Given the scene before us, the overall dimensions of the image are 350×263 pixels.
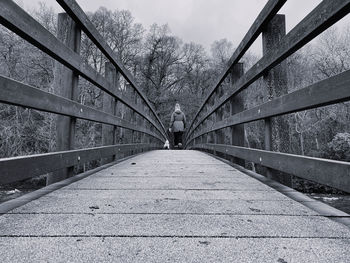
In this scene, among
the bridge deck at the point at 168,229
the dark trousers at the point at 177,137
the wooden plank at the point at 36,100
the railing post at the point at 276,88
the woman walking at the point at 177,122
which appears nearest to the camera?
the bridge deck at the point at 168,229

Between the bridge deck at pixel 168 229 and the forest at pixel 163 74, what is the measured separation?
0.92 m

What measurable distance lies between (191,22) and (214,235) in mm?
30332

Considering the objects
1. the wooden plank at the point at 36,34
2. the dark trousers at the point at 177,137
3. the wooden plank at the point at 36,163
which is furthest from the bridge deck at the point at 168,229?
the dark trousers at the point at 177,137

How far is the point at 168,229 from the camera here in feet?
2.87

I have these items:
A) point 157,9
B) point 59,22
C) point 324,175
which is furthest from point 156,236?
point 157,9

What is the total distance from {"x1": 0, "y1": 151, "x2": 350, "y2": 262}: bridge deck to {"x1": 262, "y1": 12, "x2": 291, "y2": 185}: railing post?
43 centimetres

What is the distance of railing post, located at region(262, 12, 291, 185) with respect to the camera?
172cm

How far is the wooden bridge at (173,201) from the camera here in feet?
2.40

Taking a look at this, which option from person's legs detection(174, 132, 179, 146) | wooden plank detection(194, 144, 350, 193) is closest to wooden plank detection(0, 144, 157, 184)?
wooden plank detection(194, 144, 350, 193)

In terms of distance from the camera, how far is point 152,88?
1889 cm

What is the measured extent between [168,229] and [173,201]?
36 cm

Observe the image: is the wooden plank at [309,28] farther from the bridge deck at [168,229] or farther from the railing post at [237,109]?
the railing post at [237,109]

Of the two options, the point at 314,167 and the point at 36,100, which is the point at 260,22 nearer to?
the point at 314,167

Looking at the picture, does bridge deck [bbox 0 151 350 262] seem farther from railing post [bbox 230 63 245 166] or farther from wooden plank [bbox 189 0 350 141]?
railing post [bbox 230 63 245 166]
